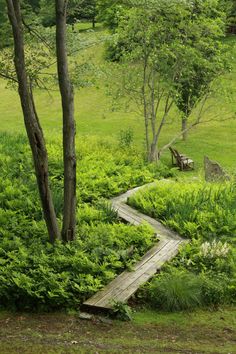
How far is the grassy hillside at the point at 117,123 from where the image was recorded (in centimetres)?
2992

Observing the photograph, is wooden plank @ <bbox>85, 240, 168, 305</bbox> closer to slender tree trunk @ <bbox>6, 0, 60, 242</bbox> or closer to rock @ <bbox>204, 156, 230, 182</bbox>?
slender tree trunk @ <bbox>6, 0, 60, 242</bbox>

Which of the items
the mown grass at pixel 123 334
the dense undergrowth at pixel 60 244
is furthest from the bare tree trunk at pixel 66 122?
the mown grass at pixel 123 334

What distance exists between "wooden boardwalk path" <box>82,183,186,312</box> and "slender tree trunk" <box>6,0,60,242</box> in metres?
1.63

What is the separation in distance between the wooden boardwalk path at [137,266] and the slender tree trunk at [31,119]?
1.63m

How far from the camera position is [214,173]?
1736cm

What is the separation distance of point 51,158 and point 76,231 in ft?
19.9

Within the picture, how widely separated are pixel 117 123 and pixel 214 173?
21.4m

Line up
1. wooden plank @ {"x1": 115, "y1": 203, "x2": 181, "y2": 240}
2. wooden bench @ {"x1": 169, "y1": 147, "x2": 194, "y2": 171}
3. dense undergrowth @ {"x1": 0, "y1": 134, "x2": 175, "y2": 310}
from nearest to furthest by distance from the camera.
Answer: dense undergrowth @ {"x1": 0, "y1": 134, "x2": 175, "y2": 310} < wooden plank @ {"x1": 115, "y1": 203, "x2": 181, "y2": 240} < wooden bench @ {"x1": 169, "y1": 147, "x2": 194, "y2": 171}

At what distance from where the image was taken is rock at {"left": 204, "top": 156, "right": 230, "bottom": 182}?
16.4 meters

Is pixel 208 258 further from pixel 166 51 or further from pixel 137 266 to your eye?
pixel 166 51

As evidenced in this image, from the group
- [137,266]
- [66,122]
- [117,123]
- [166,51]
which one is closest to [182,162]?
[166,51]

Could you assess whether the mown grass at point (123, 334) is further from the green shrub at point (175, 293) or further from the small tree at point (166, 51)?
the small tree at point (166, 51)

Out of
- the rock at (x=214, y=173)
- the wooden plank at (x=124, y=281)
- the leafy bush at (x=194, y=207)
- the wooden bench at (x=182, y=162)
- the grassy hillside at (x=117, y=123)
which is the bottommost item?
the grassy hillside at (x=117, y=123)

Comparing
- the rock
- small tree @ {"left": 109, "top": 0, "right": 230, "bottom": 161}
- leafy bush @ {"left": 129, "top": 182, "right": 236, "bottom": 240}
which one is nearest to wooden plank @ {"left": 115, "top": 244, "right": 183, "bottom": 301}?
leafy bush @ {"left": 129, "top": 182, "right": 236, "bottom": 240}
